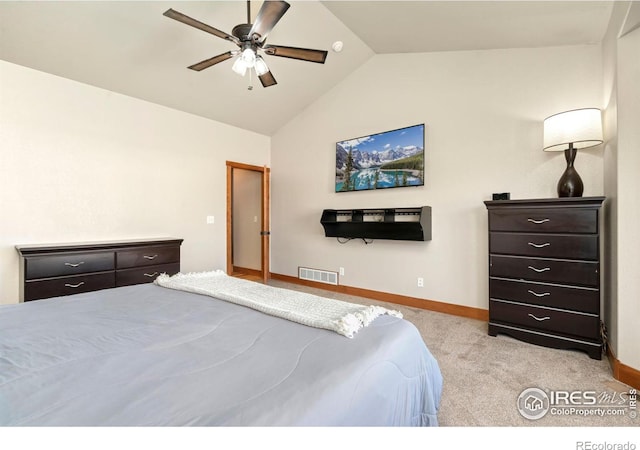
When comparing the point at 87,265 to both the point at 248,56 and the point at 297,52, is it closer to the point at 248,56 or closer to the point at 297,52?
the point at 248,56

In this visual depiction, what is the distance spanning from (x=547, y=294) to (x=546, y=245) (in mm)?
425

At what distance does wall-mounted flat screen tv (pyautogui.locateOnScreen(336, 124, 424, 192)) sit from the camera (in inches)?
144

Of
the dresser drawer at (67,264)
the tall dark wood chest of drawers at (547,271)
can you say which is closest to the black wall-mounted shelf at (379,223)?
the tall dark wood chest of drawers at (547,271)

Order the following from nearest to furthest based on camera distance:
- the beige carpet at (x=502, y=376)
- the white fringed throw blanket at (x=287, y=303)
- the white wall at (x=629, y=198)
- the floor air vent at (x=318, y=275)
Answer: the white fringed throw blanket at (x=287, y=303) → the beige carpet at (x=502, y=376) → the white wall at (x=629, y=198) → the floor air vent at (x=318, y=275)

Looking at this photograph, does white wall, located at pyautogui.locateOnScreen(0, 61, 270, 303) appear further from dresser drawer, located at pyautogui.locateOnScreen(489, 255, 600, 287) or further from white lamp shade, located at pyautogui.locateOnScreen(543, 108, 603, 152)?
white lamp shade, located at pyautogui.locateOnScreen(543, 108, 603, 152)

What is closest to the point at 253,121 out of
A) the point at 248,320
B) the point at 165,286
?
the point at 165,286

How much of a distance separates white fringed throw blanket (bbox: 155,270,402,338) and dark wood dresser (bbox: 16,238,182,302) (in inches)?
55.2

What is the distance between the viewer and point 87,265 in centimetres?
294

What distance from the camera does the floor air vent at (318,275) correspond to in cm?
446

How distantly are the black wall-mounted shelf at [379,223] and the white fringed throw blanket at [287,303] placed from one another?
2.09m

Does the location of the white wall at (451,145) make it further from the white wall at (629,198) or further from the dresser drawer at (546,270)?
the white wall at (629,198)

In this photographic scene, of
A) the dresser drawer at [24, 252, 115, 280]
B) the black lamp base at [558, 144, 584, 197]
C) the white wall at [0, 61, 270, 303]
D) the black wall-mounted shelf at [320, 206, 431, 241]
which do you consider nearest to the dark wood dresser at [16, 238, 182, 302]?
the dresser drawer at [24, 252, 115, 280]

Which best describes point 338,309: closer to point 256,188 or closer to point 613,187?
point 613,187
